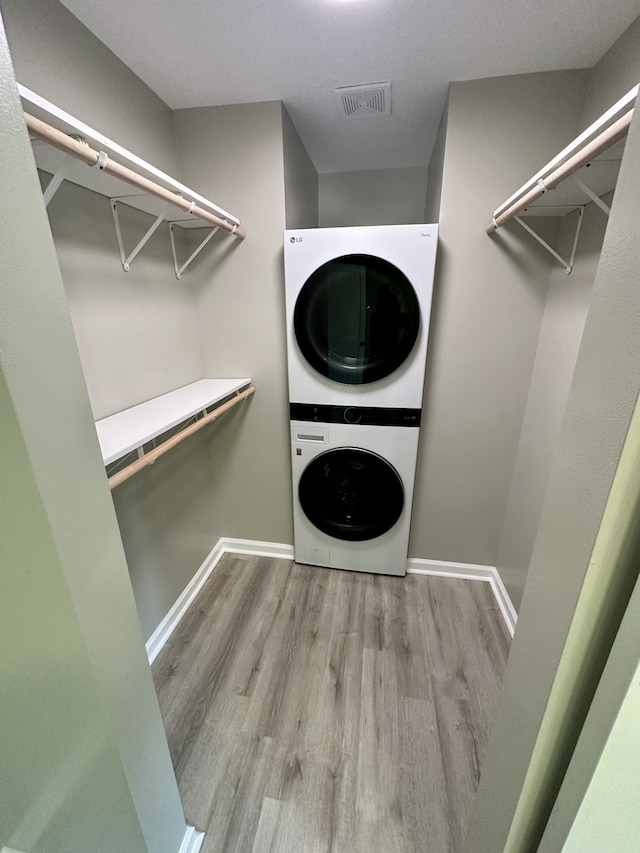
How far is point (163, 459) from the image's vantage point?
63.4 inches

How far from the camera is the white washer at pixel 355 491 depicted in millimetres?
1795

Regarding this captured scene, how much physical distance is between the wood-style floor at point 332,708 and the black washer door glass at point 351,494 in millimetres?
382

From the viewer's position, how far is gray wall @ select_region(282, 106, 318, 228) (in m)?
1.63

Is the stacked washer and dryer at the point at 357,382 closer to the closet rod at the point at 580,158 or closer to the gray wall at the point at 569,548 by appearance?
the closet rod at the point at 580,158

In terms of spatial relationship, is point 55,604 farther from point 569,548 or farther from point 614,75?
point 614,75

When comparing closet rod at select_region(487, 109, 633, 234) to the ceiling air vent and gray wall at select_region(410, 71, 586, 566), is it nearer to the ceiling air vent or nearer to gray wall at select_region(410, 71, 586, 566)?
gray wall at select_region(410, 71, 586, 566)

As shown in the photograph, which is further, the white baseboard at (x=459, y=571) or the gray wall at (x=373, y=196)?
the gray wall at (x=373, y=196)

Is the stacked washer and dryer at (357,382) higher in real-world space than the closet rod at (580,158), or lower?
lower

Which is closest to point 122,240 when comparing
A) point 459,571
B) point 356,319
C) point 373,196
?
point 356,319

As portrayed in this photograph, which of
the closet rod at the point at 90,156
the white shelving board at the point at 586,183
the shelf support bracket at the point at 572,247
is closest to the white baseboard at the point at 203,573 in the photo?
the closet rod at the point at 90,156

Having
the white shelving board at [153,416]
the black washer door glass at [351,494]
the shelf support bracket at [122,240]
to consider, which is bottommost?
the black washer door glass at [351,494]

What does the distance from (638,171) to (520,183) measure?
135 cm

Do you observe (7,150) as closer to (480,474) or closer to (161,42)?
(161,42)

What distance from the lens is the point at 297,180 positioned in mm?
1846
